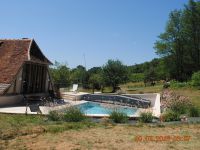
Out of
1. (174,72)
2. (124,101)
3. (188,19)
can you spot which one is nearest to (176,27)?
(188,19)

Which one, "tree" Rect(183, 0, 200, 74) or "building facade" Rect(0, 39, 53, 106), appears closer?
"building facade" Rect(0, 39, 53, 106)

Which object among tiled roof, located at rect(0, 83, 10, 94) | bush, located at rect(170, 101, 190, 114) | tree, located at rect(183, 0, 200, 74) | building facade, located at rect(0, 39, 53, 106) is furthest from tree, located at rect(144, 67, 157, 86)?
bush, located at rect(170, 101, 190, 114)

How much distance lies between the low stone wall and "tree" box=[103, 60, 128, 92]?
58.0 ft

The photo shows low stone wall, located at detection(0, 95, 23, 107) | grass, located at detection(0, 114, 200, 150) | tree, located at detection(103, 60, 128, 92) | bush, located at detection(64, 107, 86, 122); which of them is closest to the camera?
grass, located at detection(0, 114, 200, 150)

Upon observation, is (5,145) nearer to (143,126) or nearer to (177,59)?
(143,126)

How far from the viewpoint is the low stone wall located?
21.7 m

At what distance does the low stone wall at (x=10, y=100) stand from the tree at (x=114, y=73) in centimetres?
1769

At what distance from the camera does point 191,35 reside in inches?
2157

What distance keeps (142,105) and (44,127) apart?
15685 mm

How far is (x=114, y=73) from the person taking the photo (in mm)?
40125

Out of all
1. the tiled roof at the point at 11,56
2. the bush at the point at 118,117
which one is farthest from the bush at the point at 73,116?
the tiled roof at the point at 11,56

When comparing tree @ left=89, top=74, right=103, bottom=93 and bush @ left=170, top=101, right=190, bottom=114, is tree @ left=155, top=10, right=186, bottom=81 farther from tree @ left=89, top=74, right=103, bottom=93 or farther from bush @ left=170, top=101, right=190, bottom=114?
bush @ left=170, top=101, right=190, bottom=114

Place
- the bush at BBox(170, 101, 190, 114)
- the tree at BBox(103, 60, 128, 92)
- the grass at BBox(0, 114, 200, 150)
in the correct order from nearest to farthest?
the grass at BBox(0, 114, 200, 150) < the bush at BBox(170, 101, 190, 114) < the tree at BBox(103, 60, 128, 92)
